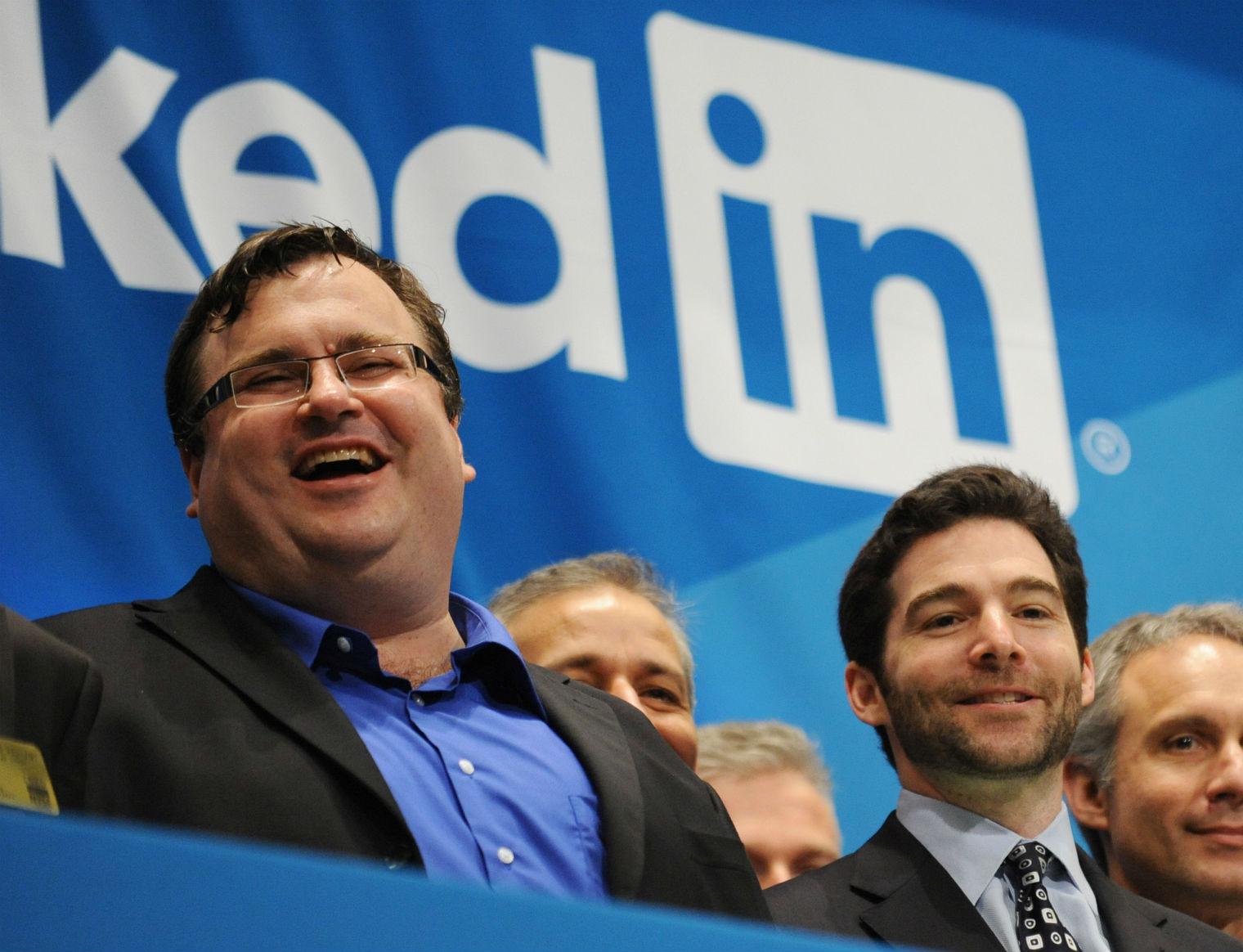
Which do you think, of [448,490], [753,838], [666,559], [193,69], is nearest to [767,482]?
[666,559]

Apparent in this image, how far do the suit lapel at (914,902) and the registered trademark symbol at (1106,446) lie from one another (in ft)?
4.73

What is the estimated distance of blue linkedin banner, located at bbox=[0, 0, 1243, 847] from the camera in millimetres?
2445


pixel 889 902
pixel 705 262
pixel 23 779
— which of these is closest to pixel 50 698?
pixel 23 779

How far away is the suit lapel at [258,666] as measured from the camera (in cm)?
138

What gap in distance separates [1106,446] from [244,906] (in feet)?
8.98

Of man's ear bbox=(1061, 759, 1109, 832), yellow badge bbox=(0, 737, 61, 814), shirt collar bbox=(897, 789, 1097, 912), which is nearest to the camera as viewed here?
yellow badge bbox=(0, 737, 61, 814)

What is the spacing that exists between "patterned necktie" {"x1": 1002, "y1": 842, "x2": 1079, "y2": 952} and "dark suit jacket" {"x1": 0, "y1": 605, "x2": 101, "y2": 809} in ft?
3.37

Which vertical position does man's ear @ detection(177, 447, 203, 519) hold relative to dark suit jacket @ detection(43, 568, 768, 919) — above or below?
above

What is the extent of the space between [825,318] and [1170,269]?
81 cm

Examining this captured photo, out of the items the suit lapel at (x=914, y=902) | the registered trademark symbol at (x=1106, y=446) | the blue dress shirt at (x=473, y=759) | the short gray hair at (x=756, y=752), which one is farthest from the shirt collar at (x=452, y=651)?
the registered trademark symbol at (x=1106, y=446)

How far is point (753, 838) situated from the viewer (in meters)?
2.57

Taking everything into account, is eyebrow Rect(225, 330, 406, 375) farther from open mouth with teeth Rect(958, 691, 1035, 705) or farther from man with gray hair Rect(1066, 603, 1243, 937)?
man with gray hair Rect(1066, 603, 1243, 937)

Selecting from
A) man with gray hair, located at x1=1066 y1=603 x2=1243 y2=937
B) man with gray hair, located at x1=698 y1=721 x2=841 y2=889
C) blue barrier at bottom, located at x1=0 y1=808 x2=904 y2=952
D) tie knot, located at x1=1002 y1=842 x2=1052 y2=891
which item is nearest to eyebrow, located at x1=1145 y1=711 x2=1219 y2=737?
man with gray hair, located at x1=1066 y1=603 x2=1243 y2=937

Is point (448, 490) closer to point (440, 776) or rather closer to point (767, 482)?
point (440, 776)
